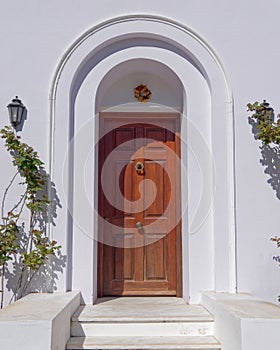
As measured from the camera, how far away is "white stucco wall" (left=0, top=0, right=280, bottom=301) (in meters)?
4.94

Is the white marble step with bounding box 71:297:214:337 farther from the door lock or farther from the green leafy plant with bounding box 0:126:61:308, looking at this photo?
the door lock

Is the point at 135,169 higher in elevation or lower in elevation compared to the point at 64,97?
lower

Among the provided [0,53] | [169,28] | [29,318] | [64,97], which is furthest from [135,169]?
[29,318]

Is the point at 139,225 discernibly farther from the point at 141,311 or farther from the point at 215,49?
the point at 215,49

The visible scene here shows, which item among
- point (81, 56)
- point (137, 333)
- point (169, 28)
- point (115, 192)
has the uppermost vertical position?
point (169, 28)

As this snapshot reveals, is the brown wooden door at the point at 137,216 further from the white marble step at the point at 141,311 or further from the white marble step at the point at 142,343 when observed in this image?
the white marble step at the point at 142,343

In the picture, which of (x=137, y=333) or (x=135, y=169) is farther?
(x=135, y=169)

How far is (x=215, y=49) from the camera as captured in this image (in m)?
5.07

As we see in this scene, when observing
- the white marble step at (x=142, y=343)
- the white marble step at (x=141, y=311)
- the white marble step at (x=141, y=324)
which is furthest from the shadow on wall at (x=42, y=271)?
the white marble step at (x=142, y=343)

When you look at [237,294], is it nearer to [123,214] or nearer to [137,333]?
[137,333]

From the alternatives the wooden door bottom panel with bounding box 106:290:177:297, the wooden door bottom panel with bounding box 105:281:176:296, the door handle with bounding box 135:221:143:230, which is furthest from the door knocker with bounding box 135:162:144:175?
the wooden door bottom panel with bounding box 106:290:177:297

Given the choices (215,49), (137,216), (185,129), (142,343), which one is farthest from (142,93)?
(142,343)

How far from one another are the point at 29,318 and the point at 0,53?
3024 mm

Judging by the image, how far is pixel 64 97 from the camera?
16.5 ft
